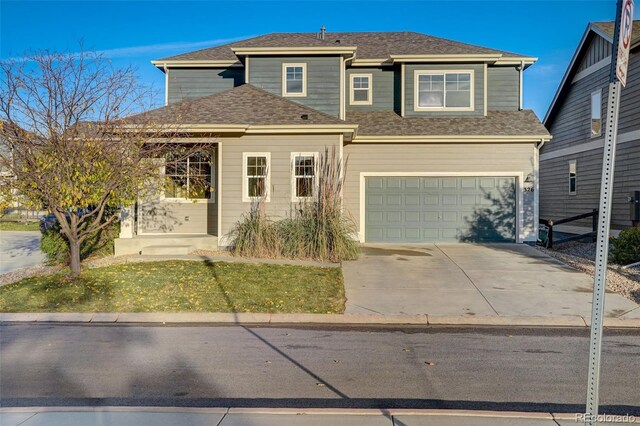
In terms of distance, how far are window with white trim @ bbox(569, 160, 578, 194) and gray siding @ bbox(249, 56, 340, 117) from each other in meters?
11.3

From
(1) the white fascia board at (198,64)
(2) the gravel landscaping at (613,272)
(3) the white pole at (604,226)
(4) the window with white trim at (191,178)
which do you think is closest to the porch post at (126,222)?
(4) the window with white trim at (191,178)

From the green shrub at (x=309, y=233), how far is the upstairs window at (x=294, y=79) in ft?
15.9

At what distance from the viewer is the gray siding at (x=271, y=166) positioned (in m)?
15.2

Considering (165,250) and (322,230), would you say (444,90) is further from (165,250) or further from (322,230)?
(165,250)

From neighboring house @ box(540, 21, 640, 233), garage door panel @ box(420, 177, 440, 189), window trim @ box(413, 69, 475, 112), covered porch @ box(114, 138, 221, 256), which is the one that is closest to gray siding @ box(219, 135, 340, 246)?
covered porch @ box(114, 138, 221, 256)

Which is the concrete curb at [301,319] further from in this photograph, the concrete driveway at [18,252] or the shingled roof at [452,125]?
the shingled roof at [452,125]

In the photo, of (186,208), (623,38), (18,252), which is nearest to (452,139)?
(186,208)

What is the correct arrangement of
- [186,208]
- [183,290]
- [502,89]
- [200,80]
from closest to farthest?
[183,290], [186,208], [502,89], [200,80]

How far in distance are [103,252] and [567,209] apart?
19.1 m

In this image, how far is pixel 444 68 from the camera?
1820 cm

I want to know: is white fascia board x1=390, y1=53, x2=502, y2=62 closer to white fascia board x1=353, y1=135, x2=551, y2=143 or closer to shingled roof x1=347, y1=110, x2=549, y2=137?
shingled roof x1=347, y1=110, x2=549, y2=137

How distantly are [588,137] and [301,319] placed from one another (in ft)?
57.5

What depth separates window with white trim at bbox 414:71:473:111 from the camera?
18.2m

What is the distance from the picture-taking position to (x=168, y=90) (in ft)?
64.7
